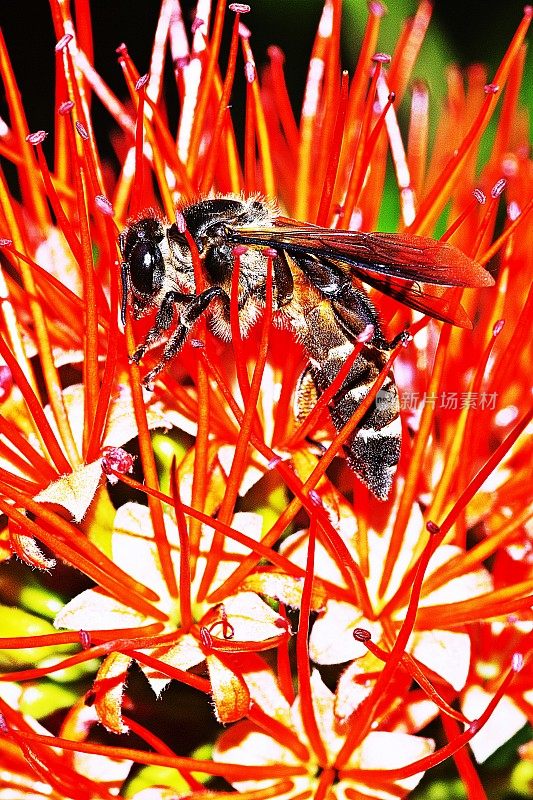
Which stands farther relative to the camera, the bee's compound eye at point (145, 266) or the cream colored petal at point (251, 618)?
the bee's compound eye at point (145, 266)

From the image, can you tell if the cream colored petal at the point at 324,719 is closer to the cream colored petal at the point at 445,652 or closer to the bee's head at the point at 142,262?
the cream colored petal at the point at 445,652

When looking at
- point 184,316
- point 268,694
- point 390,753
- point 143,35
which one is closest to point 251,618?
point 268,694

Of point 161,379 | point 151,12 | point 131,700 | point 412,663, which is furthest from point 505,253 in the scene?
point 151,12

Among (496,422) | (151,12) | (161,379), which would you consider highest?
(151,12)

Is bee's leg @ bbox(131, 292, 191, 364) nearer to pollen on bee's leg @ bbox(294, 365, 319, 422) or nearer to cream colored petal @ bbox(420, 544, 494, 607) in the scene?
pollen on bee's leg @ bbox(294, 365, 319, 422)

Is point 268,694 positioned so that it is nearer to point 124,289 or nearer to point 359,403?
point 359,403

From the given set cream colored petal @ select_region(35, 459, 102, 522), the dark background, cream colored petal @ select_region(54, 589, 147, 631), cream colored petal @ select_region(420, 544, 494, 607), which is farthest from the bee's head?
the dark background

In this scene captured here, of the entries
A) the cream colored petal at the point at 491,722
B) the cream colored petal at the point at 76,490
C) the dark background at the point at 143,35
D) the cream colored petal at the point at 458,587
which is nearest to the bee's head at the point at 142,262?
the cream colored petal at the point at 76,490

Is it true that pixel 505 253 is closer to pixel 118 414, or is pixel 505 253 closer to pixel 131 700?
pixel 118 414
